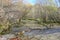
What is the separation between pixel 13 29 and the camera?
6.57 feet

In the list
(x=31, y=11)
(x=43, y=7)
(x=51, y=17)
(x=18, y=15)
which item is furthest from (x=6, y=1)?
(x=51, y=17)

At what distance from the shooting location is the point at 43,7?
204 cm

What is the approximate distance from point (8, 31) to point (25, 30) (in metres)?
0.25

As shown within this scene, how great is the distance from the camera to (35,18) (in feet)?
6.66

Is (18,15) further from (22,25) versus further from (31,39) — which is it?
(31,39)

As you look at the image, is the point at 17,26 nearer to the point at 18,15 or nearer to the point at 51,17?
the point at 18,15

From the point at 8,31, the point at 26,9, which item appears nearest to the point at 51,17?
the point at 26,9

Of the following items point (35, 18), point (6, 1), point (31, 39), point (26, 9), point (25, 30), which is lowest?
point (31, 39)

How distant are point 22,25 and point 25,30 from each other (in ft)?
0.29

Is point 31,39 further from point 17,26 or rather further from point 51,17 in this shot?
point 51,17

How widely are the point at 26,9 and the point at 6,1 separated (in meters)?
0.32

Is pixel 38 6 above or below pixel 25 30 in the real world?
above

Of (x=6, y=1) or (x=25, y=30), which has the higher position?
(x=6, y=1)

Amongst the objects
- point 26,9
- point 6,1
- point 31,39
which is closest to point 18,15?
point 26,9
